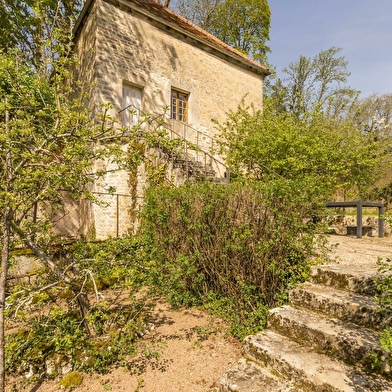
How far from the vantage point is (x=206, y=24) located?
66.6 feet

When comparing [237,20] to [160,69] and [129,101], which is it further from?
[129,101]

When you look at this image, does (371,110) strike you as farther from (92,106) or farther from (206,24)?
(92,106)

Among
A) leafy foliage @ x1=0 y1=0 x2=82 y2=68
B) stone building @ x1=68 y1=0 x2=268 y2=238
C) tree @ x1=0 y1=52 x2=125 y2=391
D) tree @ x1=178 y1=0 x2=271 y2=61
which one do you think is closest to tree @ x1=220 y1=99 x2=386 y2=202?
stone building @ x1=68 y1=0 x2=268 y2=238

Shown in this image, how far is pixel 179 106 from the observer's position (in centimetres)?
1131

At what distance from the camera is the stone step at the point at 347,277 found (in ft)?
9.21

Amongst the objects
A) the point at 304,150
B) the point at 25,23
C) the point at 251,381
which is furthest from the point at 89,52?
the point at 251,381

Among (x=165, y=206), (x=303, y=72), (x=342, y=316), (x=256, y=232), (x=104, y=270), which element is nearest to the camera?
(x=342, y=316)

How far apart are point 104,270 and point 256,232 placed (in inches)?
76.4

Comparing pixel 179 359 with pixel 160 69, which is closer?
pixel 179 359

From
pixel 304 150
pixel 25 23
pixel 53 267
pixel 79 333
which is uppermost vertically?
pixel 25 23

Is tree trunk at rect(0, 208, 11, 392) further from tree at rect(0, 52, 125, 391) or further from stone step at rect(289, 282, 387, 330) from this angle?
stone step at rect(289, 282, 387, 330)

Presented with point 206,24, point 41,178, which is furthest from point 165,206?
point 206,24

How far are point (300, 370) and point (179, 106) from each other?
1079cm

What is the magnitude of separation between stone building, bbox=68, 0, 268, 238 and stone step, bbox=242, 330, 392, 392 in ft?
16.1
